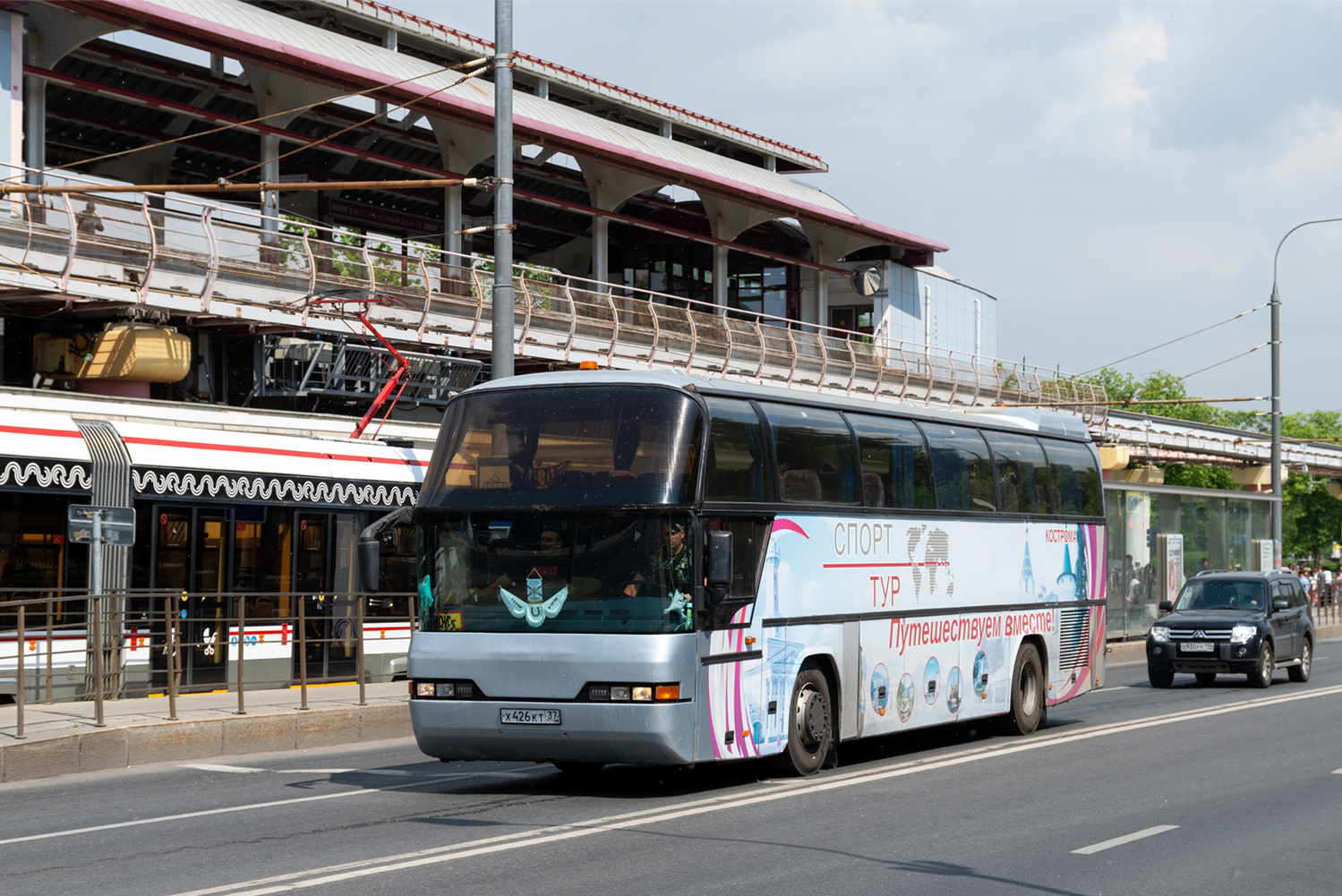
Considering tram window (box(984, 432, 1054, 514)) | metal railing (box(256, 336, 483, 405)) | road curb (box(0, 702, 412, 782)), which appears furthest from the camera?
metal railing (box(256, 336, 483, 405))

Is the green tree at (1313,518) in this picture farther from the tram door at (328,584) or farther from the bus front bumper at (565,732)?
the bus front bumper at (565,732)

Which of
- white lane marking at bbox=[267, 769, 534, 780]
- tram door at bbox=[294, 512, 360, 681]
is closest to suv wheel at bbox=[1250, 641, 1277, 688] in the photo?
tram door at bbox=[294, 512, 360, 681]

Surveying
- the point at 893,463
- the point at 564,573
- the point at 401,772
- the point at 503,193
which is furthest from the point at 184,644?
the point at 893,463

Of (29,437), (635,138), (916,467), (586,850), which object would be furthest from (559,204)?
(586,850)

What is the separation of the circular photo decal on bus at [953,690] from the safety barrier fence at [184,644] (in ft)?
20.7

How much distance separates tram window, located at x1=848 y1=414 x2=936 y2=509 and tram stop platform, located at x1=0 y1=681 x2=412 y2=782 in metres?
6.09

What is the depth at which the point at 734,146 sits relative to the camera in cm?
5228

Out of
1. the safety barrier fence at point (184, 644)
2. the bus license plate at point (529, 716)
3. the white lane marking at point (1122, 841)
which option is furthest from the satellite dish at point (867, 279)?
the white lane marking at point (1122, 841)

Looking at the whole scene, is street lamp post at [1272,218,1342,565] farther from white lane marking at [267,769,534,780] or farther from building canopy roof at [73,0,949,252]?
white lane marking at [267,769,534,780]

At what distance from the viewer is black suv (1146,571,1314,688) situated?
23078 millimetres

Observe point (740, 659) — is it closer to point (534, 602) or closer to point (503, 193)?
point (534, 602)

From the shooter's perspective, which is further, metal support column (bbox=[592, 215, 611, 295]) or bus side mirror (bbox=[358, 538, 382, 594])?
metal support column (bbox=[592, 215, 611, 295])

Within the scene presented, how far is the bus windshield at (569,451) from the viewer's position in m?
10.9

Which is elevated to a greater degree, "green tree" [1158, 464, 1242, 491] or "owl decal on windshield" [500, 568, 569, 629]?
"green tree" [1158, 464, 1242, 491]
